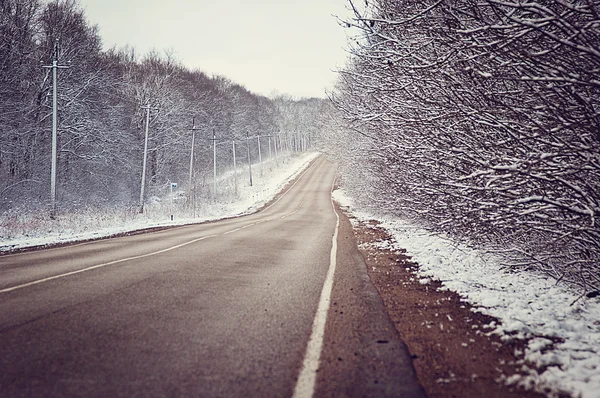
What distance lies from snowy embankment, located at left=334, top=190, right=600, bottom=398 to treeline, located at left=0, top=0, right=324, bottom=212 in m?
23.1

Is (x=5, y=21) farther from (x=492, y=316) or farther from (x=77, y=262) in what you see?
(x=492, y=316)

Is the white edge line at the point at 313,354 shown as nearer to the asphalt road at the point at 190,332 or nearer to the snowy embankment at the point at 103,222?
the asphalt road at the point at 190,332

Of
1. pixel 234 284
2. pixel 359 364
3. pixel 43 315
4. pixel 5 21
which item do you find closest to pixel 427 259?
pixel 234 284

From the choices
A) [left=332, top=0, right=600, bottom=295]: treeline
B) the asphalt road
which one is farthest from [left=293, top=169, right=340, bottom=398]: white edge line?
[left=332, top=0, right=600, bottom=295]: treeline

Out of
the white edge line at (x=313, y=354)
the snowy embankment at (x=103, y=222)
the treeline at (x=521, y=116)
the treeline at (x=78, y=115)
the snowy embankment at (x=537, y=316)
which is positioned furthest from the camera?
the treeline at (x=78, y=115)

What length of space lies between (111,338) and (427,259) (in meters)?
6.75

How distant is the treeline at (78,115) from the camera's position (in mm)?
22469

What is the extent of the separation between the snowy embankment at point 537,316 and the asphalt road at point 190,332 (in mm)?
1189

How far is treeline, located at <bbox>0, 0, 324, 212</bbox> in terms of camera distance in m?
22.5

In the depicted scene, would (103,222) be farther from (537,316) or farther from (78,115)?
(537,316)

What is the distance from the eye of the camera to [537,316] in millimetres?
4352

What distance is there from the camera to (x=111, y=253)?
29.7 ft

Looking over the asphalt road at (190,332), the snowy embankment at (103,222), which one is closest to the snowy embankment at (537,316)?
the asphalt road at (190,332)

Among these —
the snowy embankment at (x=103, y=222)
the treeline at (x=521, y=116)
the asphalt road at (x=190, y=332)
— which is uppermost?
the treeline at (x=521, y=116)
